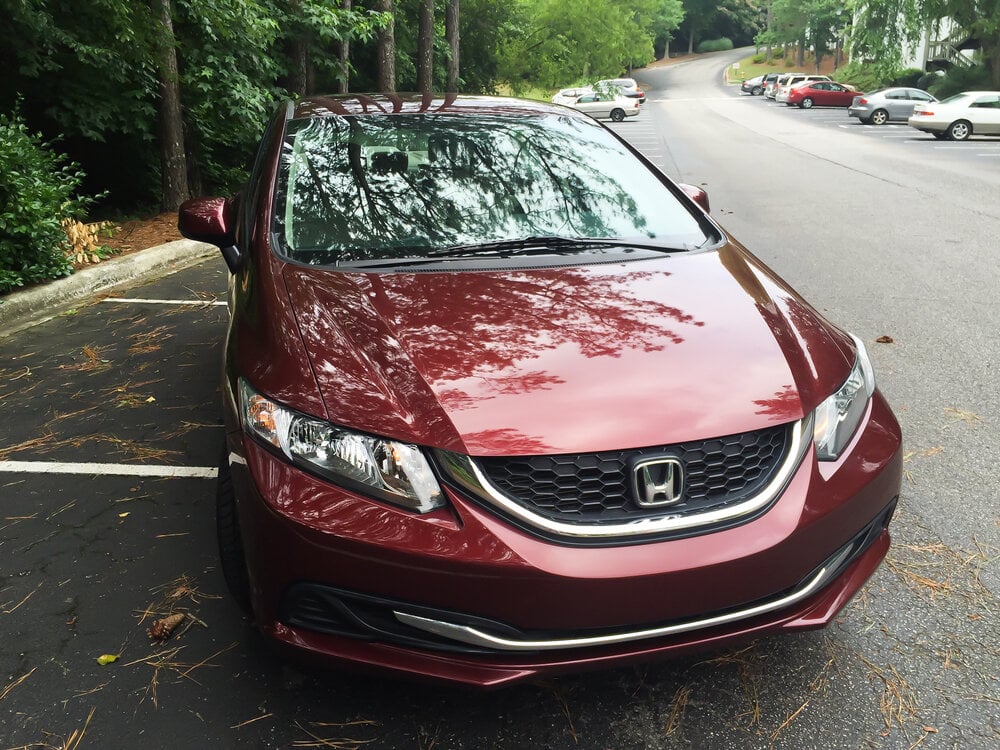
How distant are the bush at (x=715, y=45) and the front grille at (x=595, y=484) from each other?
101863 millimetres

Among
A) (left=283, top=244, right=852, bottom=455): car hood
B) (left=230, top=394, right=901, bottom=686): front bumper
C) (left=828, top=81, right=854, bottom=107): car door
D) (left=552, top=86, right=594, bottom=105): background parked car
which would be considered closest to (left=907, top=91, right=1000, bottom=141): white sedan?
(left=552, top=86, right=594, bottom=105): background parked car

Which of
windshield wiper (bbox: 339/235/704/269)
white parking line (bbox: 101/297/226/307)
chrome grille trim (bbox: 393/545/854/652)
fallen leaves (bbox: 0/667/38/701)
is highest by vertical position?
windshield wiper (bbox: 339/235/704/269)

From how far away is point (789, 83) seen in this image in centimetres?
4712

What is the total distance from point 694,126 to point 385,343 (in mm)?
30900

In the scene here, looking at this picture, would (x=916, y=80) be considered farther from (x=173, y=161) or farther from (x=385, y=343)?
(x=385, y=343)

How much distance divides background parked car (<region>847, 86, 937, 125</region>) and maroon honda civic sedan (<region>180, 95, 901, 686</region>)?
3288 cm

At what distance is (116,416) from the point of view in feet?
13.8

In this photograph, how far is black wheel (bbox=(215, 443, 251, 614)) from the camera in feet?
7.22

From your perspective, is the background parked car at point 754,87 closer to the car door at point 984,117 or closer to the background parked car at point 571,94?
the background parked car at point 571,94

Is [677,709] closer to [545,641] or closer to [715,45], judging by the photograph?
[545,641]

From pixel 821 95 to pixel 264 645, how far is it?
47132 millimetres

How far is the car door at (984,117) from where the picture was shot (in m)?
23.4

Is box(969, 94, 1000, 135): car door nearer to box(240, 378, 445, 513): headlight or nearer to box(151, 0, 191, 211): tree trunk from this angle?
box(151, 0, 191, 211): tree trunk

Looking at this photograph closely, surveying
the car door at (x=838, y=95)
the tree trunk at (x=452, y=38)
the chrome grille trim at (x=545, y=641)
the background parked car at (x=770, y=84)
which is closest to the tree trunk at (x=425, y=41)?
the tree trunk at (x=452, y=38)
